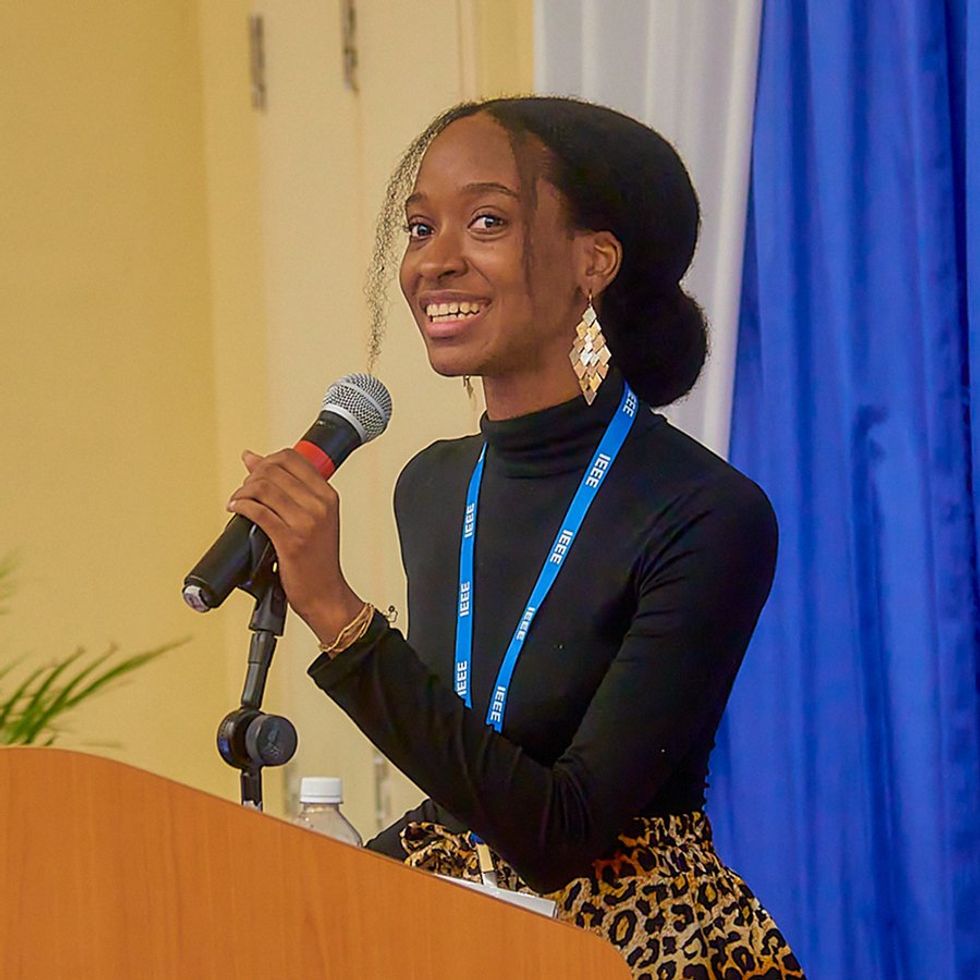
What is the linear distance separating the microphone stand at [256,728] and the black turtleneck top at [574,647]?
0.18 m

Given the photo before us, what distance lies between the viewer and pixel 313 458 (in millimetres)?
1355

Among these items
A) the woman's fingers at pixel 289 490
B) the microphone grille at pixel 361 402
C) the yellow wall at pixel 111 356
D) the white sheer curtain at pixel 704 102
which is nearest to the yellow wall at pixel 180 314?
the yellow wall at pixel 111 356

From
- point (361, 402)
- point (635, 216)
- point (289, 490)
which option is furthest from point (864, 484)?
point (289, 490)

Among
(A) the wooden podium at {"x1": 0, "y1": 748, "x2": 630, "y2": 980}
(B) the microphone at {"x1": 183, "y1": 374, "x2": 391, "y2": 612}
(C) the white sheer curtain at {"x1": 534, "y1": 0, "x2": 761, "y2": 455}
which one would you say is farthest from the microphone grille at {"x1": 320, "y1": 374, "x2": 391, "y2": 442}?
(C) the white sheer curtain at {"x1": 534, "y1": 0, "x2": 761, "y2": 455}

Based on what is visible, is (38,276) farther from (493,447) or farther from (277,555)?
(277,555)

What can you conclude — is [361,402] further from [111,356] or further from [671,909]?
[111,356]

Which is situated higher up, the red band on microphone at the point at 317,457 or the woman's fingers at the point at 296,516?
the red band on microphone at the point at 317,457

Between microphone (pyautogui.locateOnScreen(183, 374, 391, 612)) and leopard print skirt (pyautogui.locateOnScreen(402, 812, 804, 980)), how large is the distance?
0.49 meters

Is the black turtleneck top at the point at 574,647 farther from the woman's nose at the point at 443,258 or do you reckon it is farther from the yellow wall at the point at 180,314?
the yellow wall at the point at 180,314

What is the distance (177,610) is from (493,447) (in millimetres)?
1821

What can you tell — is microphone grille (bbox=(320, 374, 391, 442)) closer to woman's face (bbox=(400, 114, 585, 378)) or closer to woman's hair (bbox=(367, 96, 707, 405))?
woman's face (bbox=(400, 114, 585, 378))

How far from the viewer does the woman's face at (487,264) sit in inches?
64.6

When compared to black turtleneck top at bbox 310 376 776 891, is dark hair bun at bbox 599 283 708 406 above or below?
above

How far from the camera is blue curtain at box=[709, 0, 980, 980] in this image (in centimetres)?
220
